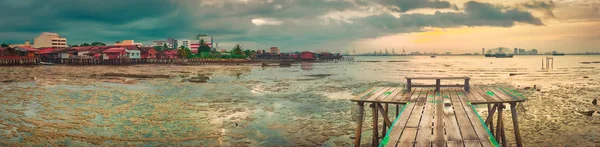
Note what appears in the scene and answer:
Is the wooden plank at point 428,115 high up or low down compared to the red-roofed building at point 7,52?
down

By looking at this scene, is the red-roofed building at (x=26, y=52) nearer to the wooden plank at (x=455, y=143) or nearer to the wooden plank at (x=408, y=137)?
the wooden plank at (x=408, y=137)

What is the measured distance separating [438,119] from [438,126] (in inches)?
26.8

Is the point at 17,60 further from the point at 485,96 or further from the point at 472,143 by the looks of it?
the point at 472,143

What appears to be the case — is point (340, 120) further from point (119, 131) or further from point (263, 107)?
point (119, 131)

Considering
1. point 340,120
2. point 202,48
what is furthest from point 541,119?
point 202,48

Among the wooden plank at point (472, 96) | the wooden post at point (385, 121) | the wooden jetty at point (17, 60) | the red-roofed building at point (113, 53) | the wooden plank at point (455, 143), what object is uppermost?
the red-roofed building at point (113, 53)

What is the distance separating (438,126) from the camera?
6.32 metres

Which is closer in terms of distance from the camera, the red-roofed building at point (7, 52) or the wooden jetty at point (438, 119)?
the wooden jetty at point (438, 119)

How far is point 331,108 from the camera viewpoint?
18000 mm

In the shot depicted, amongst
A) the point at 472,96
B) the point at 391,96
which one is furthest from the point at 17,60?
the point at 472,96

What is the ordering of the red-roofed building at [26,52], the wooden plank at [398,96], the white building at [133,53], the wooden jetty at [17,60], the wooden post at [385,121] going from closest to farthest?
the wooden plank at [398,96] < the wooden post at [385,121] < the wooden jetty at [17,60] < the red-roofed building at [26,52] < the white building at [133,53]

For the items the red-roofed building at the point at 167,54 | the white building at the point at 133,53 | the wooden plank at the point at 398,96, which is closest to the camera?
the wooden plank at the point at 398,96

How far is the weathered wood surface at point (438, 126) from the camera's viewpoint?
17.5ft

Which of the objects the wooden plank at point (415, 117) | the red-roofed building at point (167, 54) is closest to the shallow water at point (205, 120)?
the wooden plank at point (415, 117)
